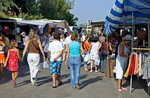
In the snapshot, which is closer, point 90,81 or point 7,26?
point 90,81

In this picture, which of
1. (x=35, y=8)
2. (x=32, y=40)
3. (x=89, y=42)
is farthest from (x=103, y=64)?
(x=35, y=8)

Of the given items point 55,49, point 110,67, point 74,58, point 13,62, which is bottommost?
point 110,67

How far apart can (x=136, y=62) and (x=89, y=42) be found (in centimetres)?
562

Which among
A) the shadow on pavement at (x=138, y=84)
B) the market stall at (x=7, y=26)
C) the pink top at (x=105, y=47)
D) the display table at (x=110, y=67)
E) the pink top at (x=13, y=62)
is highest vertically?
the market stall at (x=7, y=26)

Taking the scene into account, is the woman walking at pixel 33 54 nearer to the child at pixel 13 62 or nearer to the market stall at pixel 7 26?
the child at pixel 13 62

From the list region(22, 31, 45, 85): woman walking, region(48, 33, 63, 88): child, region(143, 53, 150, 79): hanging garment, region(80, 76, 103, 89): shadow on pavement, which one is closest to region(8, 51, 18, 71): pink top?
region(22, 31, 45, 85): woman walking

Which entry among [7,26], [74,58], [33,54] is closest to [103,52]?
[74,58]

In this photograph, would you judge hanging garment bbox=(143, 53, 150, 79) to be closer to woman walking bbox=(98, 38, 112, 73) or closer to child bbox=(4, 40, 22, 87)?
child bbox=(4, 40, 22, 87)

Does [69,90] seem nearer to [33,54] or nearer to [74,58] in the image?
[74,58]

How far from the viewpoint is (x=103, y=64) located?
1159 centimetres

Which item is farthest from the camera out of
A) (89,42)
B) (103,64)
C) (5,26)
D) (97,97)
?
(5,26)

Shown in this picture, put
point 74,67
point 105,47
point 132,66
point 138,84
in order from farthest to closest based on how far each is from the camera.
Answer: point 105,47, point 138,84, point 74,67, point 132,66

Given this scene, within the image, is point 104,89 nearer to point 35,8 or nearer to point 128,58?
point 128,58

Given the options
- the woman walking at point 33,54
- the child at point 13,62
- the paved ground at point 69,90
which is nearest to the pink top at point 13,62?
the child at point 13,62
